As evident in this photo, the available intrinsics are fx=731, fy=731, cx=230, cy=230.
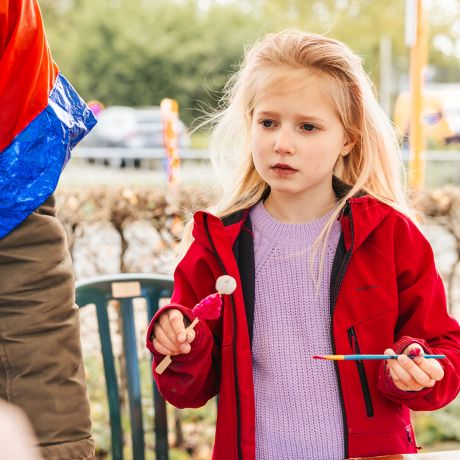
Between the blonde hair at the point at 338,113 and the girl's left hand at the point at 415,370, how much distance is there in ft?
1.18

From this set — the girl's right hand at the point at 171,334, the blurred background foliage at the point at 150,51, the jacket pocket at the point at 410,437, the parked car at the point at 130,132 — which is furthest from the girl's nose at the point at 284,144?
Result: the blurred background foliage at the point at 150,51

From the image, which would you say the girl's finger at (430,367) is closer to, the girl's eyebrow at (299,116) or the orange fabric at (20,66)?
the girl's eyebrow at (299,116)

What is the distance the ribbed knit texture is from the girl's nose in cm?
22

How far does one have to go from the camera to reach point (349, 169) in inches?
71.4

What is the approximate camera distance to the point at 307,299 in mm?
1648

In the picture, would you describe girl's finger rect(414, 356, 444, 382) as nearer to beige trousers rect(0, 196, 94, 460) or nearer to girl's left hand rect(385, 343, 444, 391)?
girl's left hand rect(385, 343, 444, 391)

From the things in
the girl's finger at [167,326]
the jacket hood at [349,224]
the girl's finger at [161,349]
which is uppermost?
the jacket hood at [349,224]

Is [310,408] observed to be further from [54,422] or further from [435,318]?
[54,422]

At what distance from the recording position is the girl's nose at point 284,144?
156 centimetres

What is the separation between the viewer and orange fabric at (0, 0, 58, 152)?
1.09 m

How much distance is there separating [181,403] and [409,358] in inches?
21.7

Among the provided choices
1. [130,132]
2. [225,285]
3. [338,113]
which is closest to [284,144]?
[338,113]

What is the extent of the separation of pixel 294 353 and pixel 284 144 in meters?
0.46

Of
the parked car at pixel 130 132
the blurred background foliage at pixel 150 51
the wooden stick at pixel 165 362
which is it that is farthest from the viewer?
the blurred background foliage at pixel 150 51
